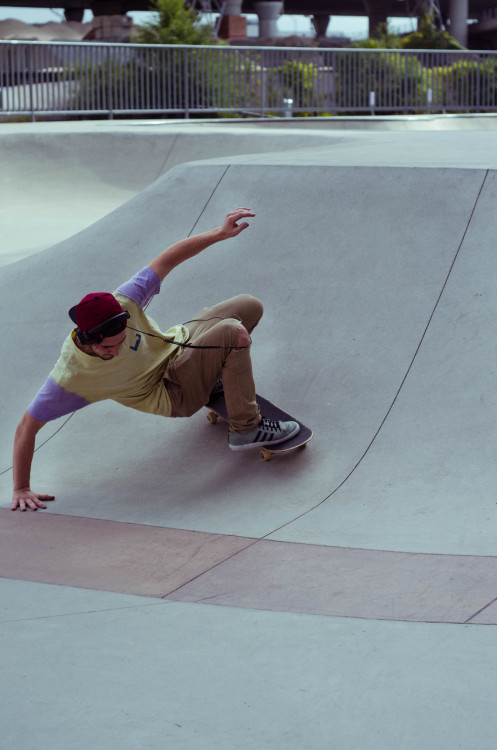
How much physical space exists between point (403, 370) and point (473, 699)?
2.59 metres

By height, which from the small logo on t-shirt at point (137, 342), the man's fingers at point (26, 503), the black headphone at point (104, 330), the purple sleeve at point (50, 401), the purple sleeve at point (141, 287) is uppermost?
the purple sleeve at point (141, 287)

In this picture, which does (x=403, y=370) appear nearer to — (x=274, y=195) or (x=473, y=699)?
(x=274, y=195)

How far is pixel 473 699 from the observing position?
253 cm

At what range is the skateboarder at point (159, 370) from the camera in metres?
4.22

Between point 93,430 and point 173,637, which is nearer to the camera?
point 173,637

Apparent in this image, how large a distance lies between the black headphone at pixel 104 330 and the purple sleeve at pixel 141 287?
37 centimetres

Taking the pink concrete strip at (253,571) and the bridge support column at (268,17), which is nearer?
the pink concrete strip at (253,571)

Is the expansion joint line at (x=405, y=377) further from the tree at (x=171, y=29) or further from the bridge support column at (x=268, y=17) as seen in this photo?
the bridge support column at (x=268, y=17)

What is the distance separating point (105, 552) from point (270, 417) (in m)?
1.25

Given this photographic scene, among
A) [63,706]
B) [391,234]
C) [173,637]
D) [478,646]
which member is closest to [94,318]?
[173,637]

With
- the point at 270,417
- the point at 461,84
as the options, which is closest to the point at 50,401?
the point at 270,417

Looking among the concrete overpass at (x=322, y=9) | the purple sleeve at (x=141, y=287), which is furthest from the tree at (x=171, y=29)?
the purple sleeve at (x=141, y=287)

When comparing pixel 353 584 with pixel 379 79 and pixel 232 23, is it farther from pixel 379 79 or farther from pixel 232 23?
pixel 232 23

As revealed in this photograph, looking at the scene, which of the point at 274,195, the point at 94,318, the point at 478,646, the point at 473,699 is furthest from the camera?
the point at 274,195
